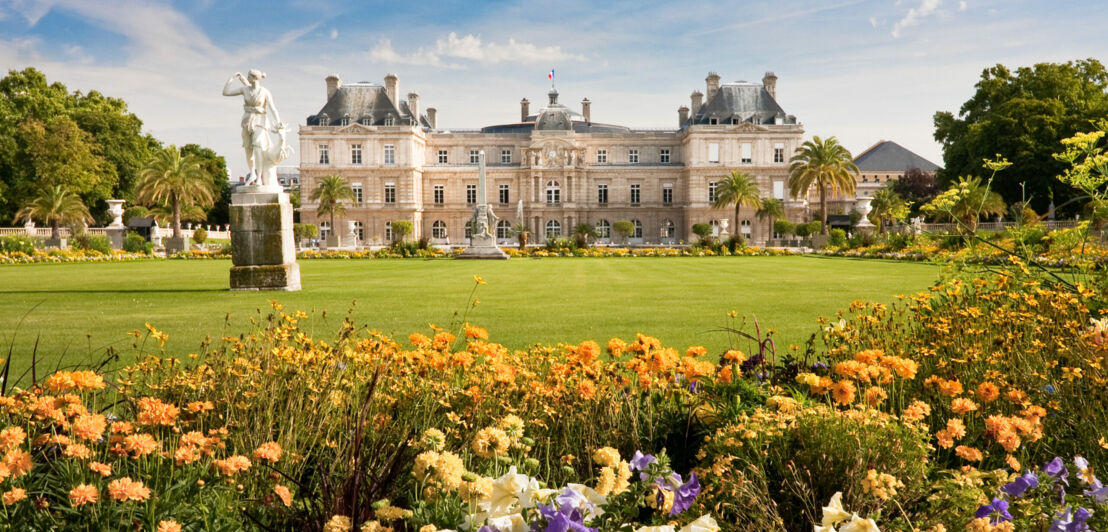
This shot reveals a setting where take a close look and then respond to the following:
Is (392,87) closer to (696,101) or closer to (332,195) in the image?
(332,195)

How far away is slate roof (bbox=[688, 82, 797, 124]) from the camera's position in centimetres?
6794

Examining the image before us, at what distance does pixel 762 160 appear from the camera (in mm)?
67938

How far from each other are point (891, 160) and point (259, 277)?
102 metres

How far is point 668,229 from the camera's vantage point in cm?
7019

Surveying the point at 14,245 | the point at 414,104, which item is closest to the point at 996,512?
the point at 14,245

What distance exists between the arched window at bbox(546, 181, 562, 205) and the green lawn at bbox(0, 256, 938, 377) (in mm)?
49582

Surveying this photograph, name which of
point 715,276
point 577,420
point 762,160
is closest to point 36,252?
point 715,276

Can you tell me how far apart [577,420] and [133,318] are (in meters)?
8.65

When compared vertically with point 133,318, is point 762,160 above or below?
above

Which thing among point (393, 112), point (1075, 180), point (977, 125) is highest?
point (393, 112)

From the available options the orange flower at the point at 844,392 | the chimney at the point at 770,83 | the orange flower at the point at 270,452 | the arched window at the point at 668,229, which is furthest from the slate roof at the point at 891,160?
the orange flower at the point at 270,452

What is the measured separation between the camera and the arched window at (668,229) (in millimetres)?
70062

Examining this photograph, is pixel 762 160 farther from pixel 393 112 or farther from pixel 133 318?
pixel 133 318

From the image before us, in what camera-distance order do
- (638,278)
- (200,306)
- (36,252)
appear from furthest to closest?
(36,252)
(638,278)
(200,306)
